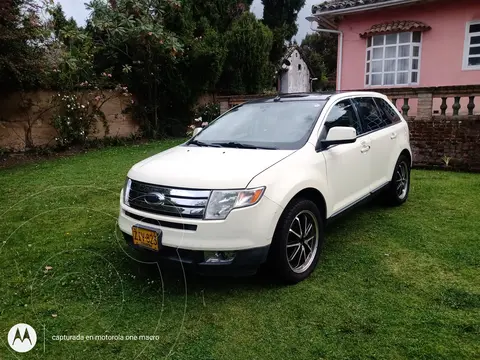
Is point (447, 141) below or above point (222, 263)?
above

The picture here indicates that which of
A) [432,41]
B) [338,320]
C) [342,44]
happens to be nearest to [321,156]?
[338,320]

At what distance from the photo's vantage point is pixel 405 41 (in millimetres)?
10742

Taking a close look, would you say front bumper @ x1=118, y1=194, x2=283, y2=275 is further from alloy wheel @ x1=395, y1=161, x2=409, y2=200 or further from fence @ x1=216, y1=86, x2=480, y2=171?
fence @ x1=216, y1=86, x2=480, y2=171

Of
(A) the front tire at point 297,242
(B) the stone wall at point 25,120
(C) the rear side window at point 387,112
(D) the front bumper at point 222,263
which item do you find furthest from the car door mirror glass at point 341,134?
(B) the stone wall at point 25,120

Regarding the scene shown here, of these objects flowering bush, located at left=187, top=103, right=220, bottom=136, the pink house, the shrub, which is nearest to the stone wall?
the shrub

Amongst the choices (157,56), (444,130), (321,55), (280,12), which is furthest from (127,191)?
(321,55)

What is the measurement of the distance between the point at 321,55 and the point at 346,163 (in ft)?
114

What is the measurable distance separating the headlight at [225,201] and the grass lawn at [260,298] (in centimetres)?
71

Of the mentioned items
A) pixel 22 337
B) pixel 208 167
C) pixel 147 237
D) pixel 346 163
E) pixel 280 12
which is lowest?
pixel 22 337

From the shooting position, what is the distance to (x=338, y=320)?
8.74ft

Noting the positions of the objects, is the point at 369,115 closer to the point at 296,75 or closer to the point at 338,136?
the point at 338,136

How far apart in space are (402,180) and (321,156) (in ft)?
7.58

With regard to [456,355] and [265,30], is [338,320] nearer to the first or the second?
[456,355]

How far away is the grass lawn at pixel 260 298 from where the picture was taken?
95.0 inches
